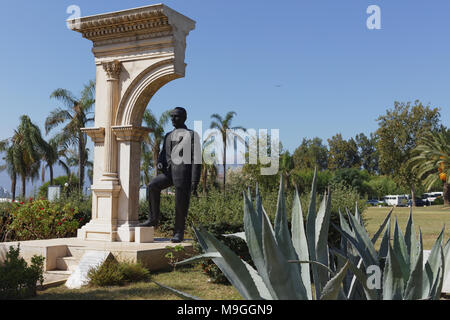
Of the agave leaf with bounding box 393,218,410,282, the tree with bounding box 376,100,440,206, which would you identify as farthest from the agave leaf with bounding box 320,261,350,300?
the tree with bounding box 376,100,440,206

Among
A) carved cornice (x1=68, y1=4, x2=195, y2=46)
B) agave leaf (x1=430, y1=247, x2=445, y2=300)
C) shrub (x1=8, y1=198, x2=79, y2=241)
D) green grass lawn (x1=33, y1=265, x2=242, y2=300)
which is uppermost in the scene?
carved cornice (x1=68, y1=4, x2=195, y2=46)

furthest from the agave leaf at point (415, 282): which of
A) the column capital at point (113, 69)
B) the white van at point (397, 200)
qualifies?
the white van at point (397, 200)

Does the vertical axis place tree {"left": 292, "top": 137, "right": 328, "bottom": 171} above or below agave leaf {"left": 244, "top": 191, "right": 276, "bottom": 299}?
above

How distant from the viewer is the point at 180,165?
8.59m

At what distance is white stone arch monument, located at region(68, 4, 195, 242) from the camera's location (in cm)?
877

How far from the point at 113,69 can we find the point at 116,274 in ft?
15.6

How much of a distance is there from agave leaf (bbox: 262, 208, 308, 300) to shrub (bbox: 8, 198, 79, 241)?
9.04m

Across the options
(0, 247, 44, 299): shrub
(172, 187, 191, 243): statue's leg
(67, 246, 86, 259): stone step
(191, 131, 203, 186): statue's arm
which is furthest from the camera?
(172, 187, 191, 243): statue's leg

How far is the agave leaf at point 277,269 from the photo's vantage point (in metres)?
2.31

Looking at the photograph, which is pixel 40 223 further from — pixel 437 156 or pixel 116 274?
pixel 437 156

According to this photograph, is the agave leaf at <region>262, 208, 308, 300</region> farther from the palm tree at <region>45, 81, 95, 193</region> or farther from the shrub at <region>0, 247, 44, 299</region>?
the palm tree at <region>45, 81, 95, 193</region>

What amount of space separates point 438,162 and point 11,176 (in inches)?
1494

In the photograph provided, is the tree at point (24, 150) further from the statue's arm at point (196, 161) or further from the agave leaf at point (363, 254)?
the agave leaf at point (363, 254)
